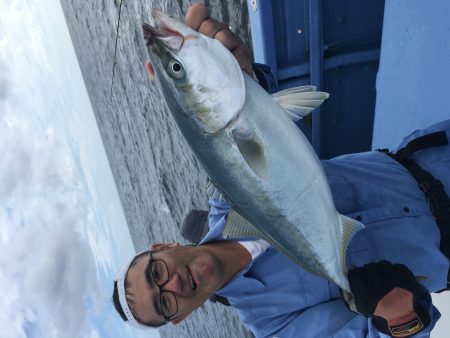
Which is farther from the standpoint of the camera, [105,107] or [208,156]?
[105,107]

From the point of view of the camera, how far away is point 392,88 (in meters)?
3.04

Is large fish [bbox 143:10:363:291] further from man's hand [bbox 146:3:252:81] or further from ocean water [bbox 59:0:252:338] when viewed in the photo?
ocean water [bbox 59:0:252:338]

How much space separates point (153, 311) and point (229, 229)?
1.12m

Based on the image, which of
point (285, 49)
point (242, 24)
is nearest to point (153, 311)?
point (285, 49)

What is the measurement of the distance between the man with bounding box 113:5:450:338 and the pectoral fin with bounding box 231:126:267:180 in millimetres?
460

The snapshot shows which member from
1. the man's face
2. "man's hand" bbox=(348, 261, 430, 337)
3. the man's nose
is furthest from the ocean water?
"man's hand" bbox=(348, 261, 430, 337)

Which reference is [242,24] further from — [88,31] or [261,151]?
[88,31]

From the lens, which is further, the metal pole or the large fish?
the metal pole

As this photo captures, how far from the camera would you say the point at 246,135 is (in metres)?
1.37

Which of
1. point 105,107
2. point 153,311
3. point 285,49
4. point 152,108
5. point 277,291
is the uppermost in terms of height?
point 285,49

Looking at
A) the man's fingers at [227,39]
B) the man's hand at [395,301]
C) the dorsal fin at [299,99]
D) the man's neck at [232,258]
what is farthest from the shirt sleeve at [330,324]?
the man's fingers at [227,39]

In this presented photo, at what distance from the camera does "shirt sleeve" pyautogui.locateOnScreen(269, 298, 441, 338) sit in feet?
6.23

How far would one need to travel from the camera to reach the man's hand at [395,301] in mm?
1581

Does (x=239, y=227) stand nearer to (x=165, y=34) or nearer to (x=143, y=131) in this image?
(x=165, y=34)
